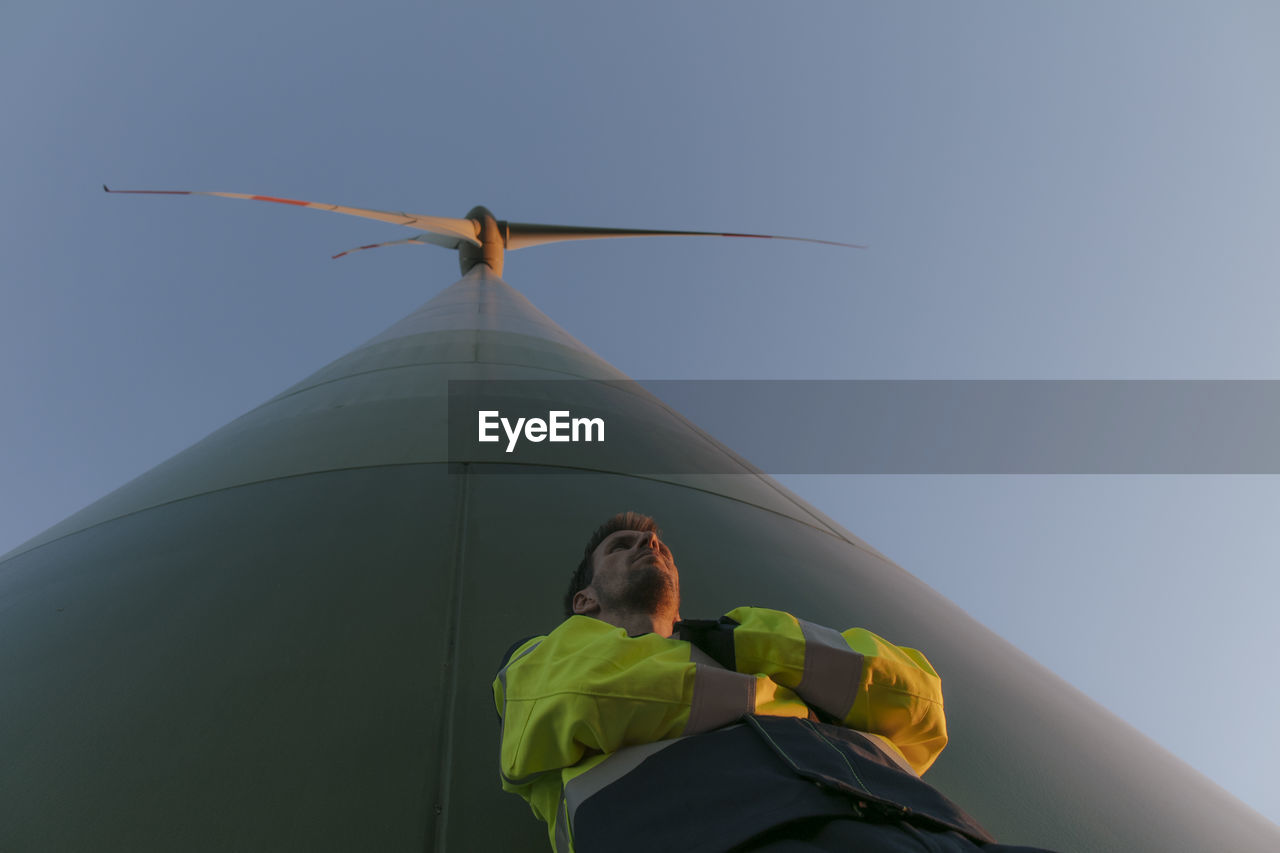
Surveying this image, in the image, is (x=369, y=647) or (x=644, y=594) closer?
(x=369, y=647)

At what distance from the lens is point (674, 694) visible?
5.49 feet

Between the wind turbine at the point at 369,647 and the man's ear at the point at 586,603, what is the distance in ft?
0.27

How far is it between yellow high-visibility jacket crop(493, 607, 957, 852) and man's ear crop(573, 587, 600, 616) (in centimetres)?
60

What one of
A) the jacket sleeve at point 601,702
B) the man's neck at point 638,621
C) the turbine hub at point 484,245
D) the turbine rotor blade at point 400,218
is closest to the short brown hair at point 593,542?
the man's neck at point 638,621

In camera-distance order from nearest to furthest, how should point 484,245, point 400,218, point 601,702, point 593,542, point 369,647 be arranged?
point 601,702 → point 369,647 → point 593,542 → point 400,218 → point 484,245

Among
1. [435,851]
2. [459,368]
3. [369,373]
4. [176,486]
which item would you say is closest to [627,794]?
[435,851]

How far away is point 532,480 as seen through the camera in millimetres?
3281

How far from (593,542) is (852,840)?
5.02 ft

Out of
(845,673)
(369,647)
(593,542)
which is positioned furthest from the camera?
(593,542)

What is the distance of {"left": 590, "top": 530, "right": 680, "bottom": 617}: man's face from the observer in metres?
2.43

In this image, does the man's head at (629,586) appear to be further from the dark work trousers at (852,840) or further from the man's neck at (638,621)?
the dark work trousers at (852,840)

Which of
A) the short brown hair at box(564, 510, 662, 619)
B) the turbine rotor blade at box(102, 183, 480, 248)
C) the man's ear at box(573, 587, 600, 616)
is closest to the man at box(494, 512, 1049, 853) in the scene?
the man's ear at box(573, 587, 600, 616)

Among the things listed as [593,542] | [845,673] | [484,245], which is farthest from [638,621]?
[484,245]

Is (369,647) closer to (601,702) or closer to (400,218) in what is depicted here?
(601,702)
